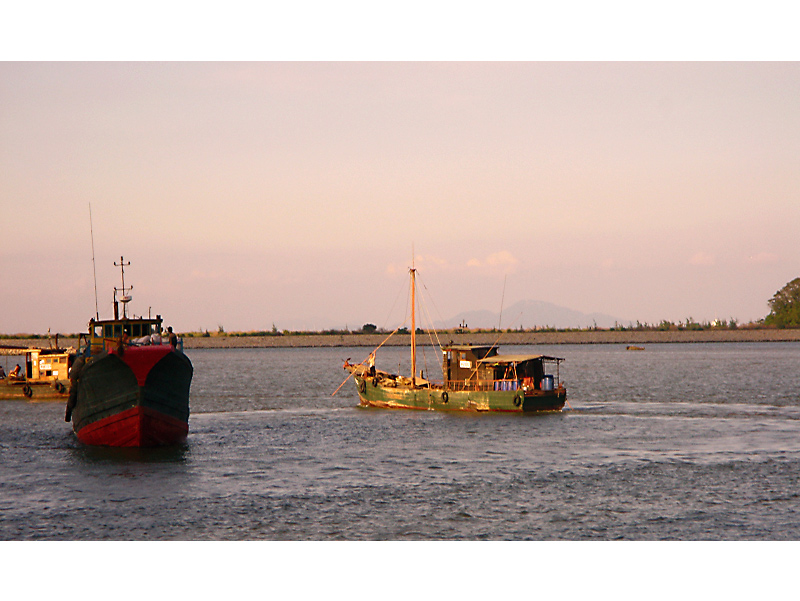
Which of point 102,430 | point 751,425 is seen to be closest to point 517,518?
point 102,430

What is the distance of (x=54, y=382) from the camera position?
66.9 metres

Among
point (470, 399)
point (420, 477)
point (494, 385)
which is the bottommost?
point (420, 477)

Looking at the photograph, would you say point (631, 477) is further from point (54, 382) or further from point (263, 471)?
point (54, 382)

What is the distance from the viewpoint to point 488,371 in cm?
5556

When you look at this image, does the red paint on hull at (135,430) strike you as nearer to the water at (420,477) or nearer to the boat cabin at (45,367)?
the water at (420,477)

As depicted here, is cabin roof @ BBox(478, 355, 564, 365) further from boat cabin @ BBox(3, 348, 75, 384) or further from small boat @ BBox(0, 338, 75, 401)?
boat cabin @ BBox(3, 348, 75, 384)

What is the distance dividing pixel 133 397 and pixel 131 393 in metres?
0.22

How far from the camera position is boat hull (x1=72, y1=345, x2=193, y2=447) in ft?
125

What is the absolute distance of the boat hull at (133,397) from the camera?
38000mm

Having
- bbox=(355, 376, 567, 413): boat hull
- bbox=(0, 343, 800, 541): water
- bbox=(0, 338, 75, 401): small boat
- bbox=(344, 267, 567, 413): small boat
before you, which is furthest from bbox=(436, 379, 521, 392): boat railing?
bbox=(0, 338, 75, 401): small boat

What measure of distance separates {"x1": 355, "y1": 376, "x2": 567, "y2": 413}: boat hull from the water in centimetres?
95

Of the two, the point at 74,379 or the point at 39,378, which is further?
the point at 39,378

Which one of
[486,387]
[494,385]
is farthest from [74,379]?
[494,385]

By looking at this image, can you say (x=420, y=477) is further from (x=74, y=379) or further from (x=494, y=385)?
(x=494, y=385)
